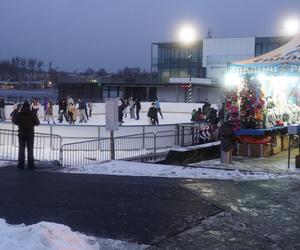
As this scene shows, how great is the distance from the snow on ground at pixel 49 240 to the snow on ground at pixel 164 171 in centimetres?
482

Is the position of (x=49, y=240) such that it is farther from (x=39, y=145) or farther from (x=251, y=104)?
(x=39, y=145)

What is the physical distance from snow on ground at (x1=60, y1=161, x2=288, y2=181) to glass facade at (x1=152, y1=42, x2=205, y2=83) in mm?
69267

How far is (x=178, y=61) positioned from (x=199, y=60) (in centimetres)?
358

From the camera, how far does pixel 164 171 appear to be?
1155 cm

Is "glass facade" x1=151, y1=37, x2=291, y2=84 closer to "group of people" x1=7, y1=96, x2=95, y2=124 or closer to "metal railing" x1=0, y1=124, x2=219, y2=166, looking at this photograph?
"group of people" x1=7, y1=96, x2=95, y2=124

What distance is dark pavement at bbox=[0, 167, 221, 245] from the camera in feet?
22.5

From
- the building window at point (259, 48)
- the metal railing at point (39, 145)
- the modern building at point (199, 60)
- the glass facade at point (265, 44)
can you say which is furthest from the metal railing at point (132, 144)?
the building window at point (259, 48)

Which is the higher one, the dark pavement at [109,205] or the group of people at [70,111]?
the group of people at [70,111]

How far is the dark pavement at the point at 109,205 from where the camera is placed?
687 cm

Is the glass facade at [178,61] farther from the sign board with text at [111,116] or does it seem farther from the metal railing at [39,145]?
the sign board with text at [111,116]

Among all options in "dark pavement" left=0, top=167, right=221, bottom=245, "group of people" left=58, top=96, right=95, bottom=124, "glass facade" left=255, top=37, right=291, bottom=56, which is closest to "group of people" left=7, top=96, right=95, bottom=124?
"group of people" left=58, top=96, right=95, bottom=124

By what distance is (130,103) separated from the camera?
3722cm

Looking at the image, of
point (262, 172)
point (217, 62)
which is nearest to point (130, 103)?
point (262, 172)

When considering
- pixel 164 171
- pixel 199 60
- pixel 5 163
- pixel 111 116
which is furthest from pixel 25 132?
pixel 199 60
